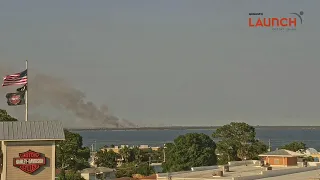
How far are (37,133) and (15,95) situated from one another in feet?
12.7

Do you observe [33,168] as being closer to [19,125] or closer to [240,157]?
[19,125]

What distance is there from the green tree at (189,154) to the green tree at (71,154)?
1620 cm

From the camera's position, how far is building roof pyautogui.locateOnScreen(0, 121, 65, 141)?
40.6 m

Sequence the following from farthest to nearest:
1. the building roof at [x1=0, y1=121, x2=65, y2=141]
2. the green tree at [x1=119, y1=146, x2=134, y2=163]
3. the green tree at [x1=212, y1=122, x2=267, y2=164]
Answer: the green tree at [x1=119, y1=146, x2=134, y2=163] < the green tree at [x1=212, y1=122, x2=267, y2=164] < the building roof at [x1=0, y1=121, x2=65, y2=141]

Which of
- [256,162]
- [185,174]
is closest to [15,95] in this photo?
[185,174]

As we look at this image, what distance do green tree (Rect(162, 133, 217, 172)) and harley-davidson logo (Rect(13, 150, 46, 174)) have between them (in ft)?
216

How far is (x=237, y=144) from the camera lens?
114250mm

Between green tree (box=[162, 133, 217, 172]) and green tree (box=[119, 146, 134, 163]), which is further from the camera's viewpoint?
green tree (box=[119, 146, 134, 163])

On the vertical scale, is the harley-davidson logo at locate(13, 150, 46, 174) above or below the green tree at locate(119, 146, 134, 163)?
above

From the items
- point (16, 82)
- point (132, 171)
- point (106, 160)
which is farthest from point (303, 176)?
point (106, 160)

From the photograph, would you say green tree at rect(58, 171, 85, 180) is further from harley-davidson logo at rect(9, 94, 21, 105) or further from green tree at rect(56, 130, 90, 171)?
harley-davidson logo at rect(9, 94, 21, 105)

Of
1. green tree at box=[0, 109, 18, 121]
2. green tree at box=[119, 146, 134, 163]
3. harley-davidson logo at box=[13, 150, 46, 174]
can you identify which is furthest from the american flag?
green tree at box=[119, 146, 134, 163]

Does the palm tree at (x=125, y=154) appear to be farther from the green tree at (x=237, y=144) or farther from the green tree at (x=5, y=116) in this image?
the green tree at (x=5, y=116)

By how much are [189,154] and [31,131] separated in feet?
225
